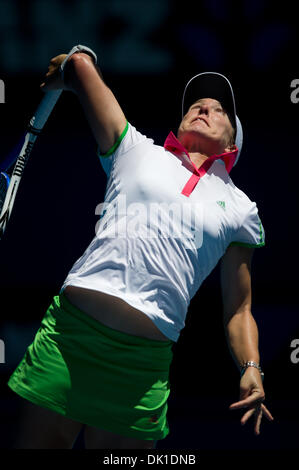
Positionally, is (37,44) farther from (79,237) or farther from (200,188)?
(200,188)

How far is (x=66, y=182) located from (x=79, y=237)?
1.15 ft

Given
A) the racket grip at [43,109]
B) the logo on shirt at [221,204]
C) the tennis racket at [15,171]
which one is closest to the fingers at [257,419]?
the logo on shirt at [221,204]

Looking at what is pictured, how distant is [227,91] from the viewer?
102 inches

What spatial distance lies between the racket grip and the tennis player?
0.10 metres

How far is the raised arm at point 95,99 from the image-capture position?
2.05 metres

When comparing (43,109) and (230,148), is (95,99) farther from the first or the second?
(230,148)

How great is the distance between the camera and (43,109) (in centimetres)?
237

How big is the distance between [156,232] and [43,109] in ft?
2.58

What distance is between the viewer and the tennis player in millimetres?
1926

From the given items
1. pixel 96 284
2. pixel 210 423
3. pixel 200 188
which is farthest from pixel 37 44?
pixel 210 423

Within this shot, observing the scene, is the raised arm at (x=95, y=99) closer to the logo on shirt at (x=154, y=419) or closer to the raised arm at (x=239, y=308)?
the raised arm at (x=239, y=308)

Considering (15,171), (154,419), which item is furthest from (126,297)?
(15,171)

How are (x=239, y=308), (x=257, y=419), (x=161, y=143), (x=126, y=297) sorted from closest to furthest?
1. (x=126, y=297)
2. (x=257, y=419)
3. (x=239, y=308)
4. (x=161, y=143)
